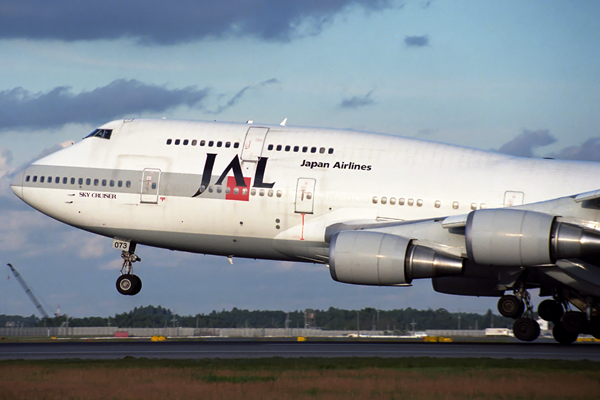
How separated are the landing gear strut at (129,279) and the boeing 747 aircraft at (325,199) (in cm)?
6

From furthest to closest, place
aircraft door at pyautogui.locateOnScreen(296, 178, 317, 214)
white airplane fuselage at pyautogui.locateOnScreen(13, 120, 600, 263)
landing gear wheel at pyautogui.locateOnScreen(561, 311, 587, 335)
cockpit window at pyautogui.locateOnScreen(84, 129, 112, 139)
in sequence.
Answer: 1. cockpit window at pyautogui.locateOnScreen(84, 129, 112, 139)
2. aircraft door at pyautogui.locateOnScreen(296, 178, 317, 214)
3. white airplane fuselage at pyautogui.locateOnScreen(13, 120, 600, 263)
4. landing gear wheel at pyautogui.locateOnScreen(561, 311, 587, 335)

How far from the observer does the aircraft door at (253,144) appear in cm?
3120

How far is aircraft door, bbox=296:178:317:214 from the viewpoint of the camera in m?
30.4

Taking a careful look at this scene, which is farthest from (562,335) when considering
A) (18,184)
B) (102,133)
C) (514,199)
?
(18,184)

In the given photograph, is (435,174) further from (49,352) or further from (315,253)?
(49,352)

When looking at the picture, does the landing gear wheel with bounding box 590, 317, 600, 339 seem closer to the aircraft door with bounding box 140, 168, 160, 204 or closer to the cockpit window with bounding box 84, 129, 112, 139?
the aircraft door with bounding box 140, 168, 160, 204

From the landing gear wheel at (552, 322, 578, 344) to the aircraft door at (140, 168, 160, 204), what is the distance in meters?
17.0

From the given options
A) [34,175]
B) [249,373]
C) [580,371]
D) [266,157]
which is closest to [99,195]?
[34,175]

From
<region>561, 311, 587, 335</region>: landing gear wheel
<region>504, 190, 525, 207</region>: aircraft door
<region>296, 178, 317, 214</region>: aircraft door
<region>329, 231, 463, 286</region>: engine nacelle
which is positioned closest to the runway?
<region>329, 231, 463, 286</region>: engine nacelle

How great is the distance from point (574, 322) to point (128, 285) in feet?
59.9

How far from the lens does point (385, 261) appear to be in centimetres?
2628

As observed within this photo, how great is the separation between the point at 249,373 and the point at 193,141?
16078 mm

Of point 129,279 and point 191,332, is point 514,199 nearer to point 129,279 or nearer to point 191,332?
point 129,279

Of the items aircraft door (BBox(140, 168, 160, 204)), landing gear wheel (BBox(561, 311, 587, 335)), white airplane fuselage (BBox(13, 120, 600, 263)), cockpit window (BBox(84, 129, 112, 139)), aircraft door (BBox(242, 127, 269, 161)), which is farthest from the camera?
cockpit window (BBox(84, 129, 112, 139))
